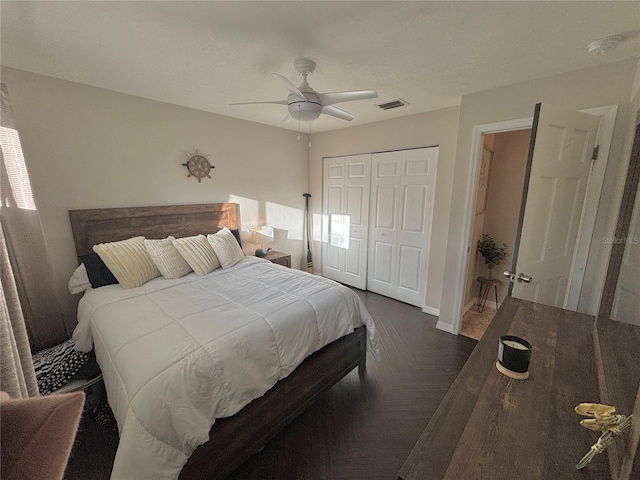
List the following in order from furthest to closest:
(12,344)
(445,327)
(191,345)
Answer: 1. (445,327)
2. (191,345)
3. (12,344)

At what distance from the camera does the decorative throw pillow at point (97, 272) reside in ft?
7.26

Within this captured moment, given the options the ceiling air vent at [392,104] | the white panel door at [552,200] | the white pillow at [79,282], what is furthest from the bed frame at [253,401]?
the ceiling air vent at [392,104]

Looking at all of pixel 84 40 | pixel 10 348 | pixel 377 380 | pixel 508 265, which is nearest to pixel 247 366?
pixel 10 348

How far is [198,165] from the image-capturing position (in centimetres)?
310

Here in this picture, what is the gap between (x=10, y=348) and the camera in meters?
0.74

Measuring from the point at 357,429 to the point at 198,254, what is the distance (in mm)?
2072

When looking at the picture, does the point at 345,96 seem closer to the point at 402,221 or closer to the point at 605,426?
the point at 605,426

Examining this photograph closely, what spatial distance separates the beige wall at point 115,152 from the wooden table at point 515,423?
3.13 m

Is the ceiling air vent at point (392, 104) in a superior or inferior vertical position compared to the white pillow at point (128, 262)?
superior

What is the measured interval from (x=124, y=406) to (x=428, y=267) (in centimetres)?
313

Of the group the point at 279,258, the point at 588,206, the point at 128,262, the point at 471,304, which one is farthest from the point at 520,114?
the point at 128,262

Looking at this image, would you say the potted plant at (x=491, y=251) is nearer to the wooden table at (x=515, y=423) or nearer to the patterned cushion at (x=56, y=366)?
the wooden table at (x=515, y=423)

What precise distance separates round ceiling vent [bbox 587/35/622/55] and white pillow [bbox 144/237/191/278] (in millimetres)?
3504

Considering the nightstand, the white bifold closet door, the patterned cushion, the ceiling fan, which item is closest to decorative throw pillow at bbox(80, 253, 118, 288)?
the patterned cushion
